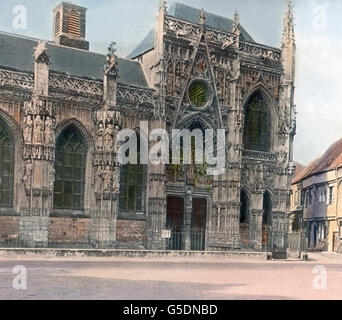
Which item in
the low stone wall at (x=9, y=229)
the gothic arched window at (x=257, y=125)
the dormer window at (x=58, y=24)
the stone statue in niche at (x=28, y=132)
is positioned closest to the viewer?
the low stone wall at (x=9, y=229)

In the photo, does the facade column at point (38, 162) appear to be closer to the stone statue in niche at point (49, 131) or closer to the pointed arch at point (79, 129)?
the stone statue in niche at point (49, 131)

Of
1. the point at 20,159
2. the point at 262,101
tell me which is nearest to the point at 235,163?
the point at 262,101

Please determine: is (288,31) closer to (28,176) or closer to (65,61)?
(65,61)

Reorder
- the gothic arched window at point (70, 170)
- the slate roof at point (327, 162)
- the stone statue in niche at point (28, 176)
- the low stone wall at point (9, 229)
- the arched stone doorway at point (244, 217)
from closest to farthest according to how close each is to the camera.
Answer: the low stone wall at point (9, 229) < the stone statue in niche at point (28, 176) < the gothic arched window at point (70, 170) < the arched stone doorway at point (244, 217) < the slate roof at point (327, 162)

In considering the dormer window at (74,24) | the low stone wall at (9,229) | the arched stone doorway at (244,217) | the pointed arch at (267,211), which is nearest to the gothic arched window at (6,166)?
the low stone wall at (9,229)

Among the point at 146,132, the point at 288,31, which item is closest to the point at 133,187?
the point at 146,132

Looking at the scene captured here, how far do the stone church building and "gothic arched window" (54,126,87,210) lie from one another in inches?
2.1

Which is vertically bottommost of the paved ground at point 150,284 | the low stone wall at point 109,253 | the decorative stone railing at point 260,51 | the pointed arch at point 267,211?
the low stone wall at point 109,253

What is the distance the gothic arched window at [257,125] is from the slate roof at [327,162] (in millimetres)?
9745

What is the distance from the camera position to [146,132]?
1325 inches

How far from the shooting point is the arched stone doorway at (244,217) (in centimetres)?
3719

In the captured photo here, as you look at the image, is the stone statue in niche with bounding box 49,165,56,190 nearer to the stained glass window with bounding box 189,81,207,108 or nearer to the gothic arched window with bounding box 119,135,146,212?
the gothic arched window with bounding box 119,135,146,212

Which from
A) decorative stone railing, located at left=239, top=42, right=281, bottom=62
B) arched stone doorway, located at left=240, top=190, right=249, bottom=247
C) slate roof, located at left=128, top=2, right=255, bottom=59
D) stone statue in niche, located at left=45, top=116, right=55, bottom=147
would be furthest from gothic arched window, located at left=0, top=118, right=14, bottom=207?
decorative stone railing, located at left=239, top=42, right=281, bottom=62
